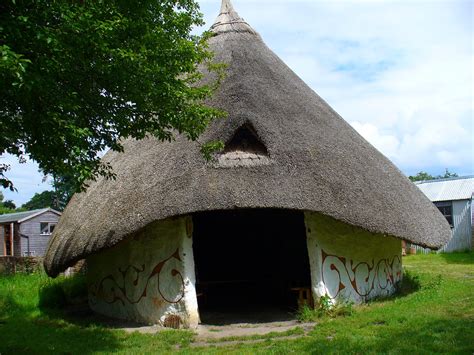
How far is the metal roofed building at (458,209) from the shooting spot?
83.9 ft

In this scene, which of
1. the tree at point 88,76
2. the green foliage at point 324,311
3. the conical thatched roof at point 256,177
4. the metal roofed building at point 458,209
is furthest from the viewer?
the metal roofed building at point 458,209

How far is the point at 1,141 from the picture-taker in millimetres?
6992

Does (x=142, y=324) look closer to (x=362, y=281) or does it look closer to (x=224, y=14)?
(x=362, y=281)

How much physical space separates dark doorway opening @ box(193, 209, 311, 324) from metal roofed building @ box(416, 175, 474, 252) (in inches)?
498

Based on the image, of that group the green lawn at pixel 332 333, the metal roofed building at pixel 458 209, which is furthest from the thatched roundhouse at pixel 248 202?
the metal roofed building at pixel 458 209

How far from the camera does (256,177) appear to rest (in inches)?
382

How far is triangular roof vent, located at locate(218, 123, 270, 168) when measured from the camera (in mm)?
10000

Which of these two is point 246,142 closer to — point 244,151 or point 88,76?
point 244,151

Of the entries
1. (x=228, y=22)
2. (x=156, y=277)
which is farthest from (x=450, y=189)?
(x=156, y=277)

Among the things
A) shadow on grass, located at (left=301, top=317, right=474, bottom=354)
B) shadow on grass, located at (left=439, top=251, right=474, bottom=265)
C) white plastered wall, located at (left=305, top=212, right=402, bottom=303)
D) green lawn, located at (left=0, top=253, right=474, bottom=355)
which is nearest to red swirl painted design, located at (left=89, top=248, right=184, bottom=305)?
green lawn, located at (left=0, top=253, right=474, bottom=355)

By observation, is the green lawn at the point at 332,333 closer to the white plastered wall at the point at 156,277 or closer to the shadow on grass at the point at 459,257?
the white plastered wall at the point at 156,277

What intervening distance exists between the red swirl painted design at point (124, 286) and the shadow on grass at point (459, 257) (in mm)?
15060

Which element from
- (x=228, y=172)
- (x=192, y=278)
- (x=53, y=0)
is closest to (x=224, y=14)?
(x=228, y=172)

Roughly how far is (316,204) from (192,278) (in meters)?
2.79
